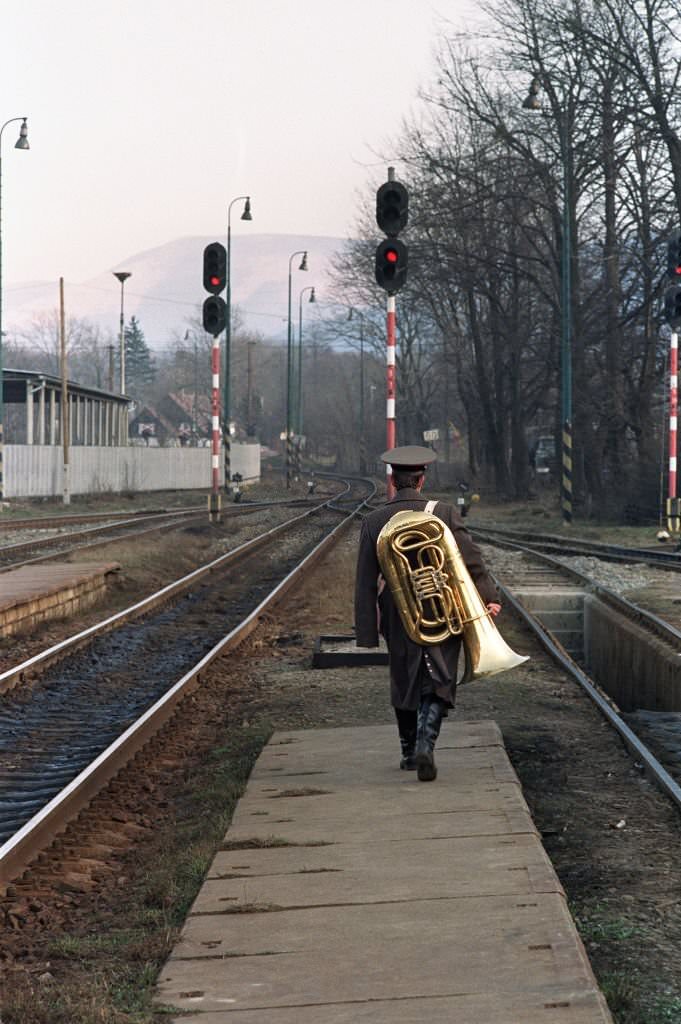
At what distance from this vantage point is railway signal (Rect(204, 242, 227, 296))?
81.6 ft

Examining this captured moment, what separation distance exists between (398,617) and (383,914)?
7.18ft

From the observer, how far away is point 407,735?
7.11m

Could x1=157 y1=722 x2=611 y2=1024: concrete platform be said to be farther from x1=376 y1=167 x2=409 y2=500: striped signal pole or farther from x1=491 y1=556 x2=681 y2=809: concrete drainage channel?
x1=376 y1=167 x2=409 y2=500: striped signal pole

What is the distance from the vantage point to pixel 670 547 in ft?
82.2

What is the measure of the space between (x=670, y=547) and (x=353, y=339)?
51850 mm

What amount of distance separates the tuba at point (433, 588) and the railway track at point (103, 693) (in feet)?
6.48

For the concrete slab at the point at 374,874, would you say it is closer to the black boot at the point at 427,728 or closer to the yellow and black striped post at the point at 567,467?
the black boot at the point at 427,728

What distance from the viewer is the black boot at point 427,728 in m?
6.77

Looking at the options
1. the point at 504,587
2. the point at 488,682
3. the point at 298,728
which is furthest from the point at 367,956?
the point at 504,587

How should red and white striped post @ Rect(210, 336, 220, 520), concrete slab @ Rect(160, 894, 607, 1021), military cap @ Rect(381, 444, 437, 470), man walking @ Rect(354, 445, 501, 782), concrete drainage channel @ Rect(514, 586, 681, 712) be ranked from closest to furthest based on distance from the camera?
concrete slab @ Rect(160, 894, 607, 1021) < man walking @ Rect(354, 445, 501, 782) < military cap @ Rect(381, 444, 437, 470) < concrete drainage channel @ Rect(514, 586, 681, 712) < red and white striped post @ Rect(210, 336, 220, 520)

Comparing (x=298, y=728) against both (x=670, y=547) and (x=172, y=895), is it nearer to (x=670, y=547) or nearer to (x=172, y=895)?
(x=172, y=895)

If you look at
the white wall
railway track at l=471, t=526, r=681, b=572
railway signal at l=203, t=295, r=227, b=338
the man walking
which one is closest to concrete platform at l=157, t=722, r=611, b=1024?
the man walking

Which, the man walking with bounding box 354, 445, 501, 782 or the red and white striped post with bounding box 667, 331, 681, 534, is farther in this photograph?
the red and white striped post with bounding box 667, 331, 681, 534

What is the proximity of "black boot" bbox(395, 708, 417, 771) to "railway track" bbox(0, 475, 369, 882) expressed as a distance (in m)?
1.66
